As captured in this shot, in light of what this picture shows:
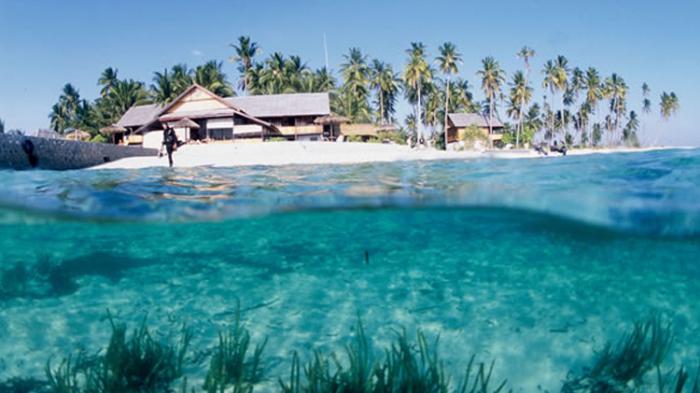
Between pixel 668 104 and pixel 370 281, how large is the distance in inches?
4743

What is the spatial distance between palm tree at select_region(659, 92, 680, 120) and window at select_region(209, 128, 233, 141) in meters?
104

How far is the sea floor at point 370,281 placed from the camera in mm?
A: 7777

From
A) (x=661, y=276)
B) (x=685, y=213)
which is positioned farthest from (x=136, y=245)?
(x=661, y=276)

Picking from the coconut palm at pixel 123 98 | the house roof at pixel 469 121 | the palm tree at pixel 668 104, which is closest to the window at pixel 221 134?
the coconut palm at pixel 123 98

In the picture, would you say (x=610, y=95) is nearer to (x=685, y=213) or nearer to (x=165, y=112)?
(x=165, y=112)

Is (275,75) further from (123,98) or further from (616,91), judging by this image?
(616,91)

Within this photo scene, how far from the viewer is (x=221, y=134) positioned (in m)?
45.0

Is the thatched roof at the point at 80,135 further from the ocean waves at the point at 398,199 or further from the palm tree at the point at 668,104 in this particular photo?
the palm tree at the point at 668,104

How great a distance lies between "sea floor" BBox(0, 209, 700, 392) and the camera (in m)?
7.78

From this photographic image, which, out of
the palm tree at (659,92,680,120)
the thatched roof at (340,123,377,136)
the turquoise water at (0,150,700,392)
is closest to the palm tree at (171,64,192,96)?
the thatched roof at (340,123,377,136)

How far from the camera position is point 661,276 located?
11.9 meters

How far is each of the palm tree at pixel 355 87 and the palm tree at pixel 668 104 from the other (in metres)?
75.9

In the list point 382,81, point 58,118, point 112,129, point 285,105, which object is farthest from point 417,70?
point 58,118

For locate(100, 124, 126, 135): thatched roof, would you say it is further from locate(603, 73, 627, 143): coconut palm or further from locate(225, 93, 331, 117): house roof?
locate(603, 73, 627, 143): coconut palm
